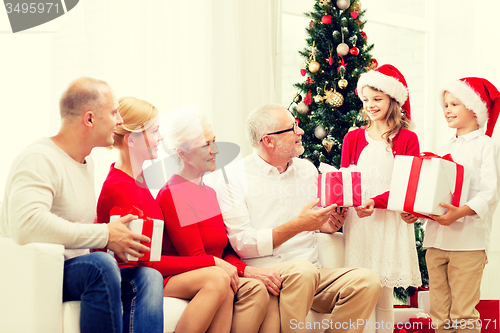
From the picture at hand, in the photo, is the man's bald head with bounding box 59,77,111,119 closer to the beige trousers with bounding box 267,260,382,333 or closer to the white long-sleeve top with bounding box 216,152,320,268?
the white long-sleeve top with bounding box 216,152,320,268

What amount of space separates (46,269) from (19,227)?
0.51ft

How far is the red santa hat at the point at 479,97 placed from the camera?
2.48 m

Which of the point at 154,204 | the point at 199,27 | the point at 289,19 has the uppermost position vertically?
the point at 289,19

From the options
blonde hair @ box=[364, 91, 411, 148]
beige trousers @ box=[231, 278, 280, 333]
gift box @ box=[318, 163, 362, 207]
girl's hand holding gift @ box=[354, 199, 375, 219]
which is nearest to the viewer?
beige trousers @ box=[231, 278, 280, 333]

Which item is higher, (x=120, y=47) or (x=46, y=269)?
(x=120, y=47)

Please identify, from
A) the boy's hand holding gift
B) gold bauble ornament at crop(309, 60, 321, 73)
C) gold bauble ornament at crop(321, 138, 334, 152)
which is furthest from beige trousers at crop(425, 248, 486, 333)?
gold bauble ornament at crop(309, 60, 321, 73)

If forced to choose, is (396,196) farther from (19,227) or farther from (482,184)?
(19,227)

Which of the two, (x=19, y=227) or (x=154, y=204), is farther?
(x=154, y=204)

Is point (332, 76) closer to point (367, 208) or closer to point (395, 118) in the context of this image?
point (395, 118)

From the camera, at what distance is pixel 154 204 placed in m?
1.87

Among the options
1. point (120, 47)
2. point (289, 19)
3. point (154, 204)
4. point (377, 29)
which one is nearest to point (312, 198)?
point (154, 204)

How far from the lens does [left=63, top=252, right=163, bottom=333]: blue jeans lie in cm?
148

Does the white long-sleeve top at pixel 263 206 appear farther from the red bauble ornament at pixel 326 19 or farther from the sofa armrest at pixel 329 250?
the red bauble ornament at pixel 326 19

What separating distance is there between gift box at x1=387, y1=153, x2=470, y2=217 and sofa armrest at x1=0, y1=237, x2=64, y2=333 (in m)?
1.44
